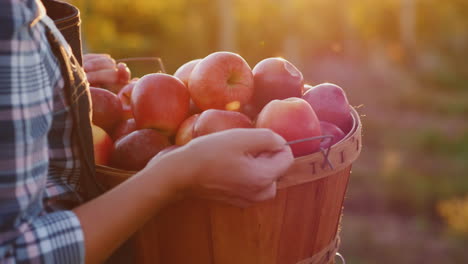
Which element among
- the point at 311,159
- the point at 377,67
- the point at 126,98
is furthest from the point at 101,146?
the point at 377,67

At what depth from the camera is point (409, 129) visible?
9.08 metres

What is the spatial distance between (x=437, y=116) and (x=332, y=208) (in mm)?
9458

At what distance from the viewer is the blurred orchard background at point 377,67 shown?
20.2 feet

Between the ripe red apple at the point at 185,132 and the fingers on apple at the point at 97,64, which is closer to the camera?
the ripe red apple at the point at 185,132

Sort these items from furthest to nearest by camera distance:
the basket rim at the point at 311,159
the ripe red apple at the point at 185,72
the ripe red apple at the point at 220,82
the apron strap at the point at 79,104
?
the ripe red apple at the point at 185,72 → the ripe red apple at the point at 220,82 → the basket rim at the point at 311,159 → the apron strap at the point at 79,104

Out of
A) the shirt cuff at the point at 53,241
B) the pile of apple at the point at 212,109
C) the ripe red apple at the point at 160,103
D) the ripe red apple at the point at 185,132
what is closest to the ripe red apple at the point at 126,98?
the pile of apple at the point at 212,109

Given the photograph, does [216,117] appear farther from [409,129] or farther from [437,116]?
[437,116]

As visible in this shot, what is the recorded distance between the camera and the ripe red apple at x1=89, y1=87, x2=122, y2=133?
1.25 m

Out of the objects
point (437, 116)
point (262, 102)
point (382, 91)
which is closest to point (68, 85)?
point (262, 102)

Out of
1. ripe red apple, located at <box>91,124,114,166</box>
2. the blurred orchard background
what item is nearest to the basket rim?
ripe red apple, located at <box>91,124,114,166</box>

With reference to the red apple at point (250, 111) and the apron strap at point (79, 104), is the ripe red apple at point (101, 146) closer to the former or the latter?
the apron strap at point (79, 104)

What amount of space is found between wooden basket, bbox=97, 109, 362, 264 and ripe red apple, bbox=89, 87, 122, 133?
235 mm

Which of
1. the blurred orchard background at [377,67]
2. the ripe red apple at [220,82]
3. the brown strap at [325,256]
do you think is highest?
the ripe red apple at [220,82]

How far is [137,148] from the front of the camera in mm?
1124
